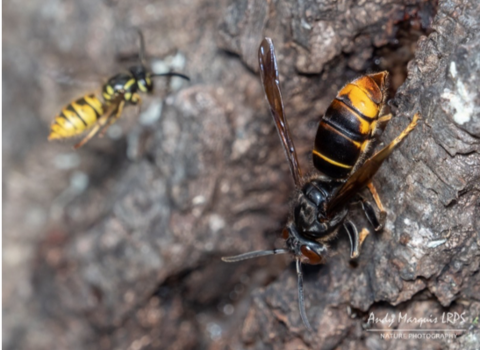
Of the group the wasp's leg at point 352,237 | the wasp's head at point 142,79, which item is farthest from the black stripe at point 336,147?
the wasp's head at point 142,79

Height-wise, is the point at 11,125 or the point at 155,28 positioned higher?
the point at 155,28

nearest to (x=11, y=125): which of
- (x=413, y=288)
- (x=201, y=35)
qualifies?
(x=201, y=35)

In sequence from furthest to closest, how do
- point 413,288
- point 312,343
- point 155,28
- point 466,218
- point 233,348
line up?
point 155,28
point 233,348
point 312,343
point 413,288
point 466,218

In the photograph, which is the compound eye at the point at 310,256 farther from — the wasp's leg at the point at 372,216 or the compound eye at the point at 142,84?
the compound eye at the point at 142,84

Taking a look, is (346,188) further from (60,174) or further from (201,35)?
(60,174)

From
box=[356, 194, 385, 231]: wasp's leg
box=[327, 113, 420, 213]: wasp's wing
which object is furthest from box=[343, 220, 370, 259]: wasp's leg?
box=[327, 113, 420, 213]: wasp's wing

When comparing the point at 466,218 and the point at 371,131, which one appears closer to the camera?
the point at 466,218
